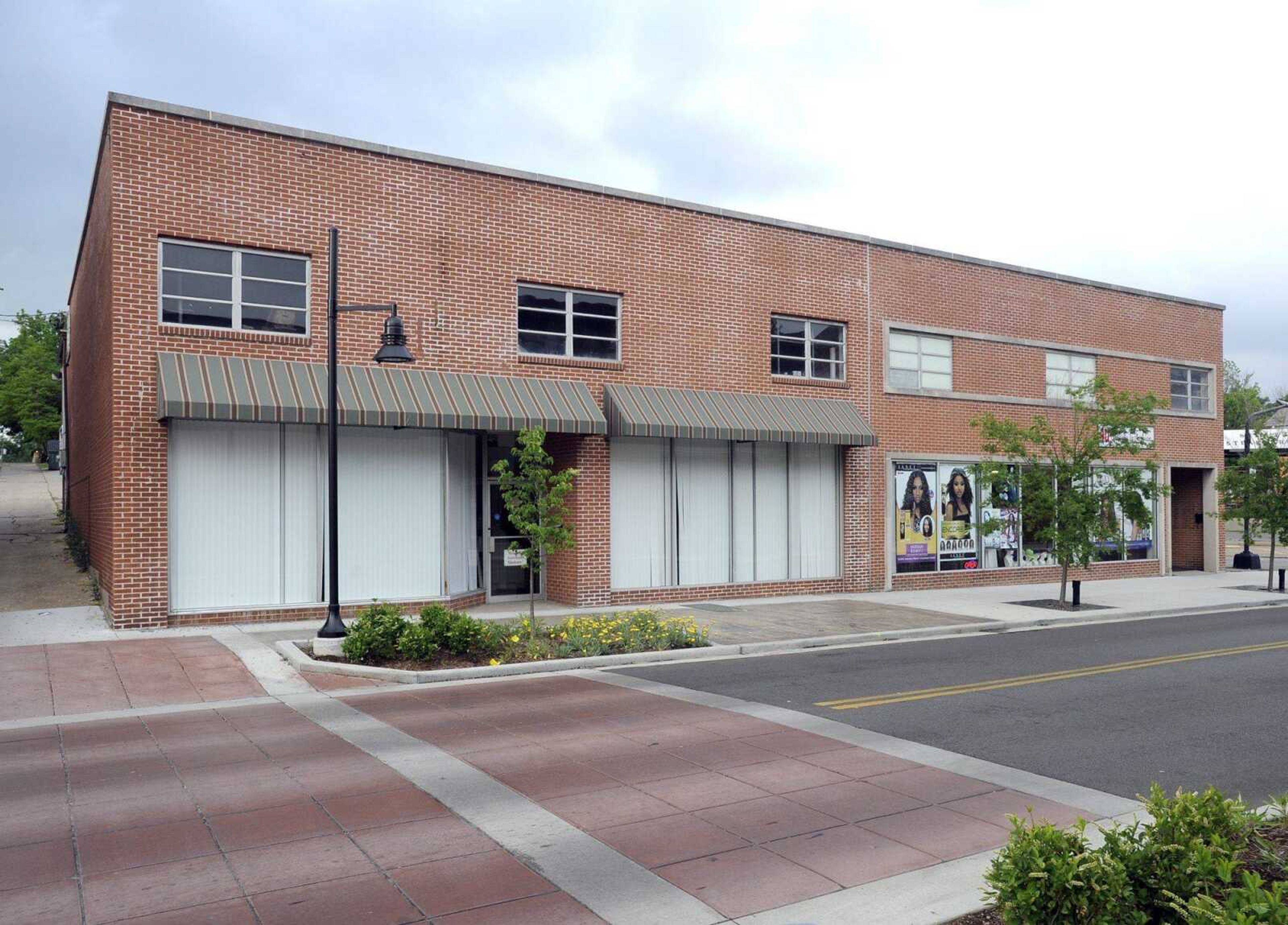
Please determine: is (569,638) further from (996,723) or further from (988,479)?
(988,479)

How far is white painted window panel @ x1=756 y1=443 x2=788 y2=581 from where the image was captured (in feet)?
72.7

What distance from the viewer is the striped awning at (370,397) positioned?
1552cm

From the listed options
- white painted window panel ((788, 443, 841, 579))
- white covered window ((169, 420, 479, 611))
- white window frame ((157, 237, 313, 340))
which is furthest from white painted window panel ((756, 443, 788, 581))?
white window frame ((157, 237, 313, 340))

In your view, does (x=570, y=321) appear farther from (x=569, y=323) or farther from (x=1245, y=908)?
(x=1245, y=908)

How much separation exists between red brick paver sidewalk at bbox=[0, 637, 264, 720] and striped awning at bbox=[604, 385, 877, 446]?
8.52 meters

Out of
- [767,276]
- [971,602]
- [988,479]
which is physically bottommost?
[971,602]

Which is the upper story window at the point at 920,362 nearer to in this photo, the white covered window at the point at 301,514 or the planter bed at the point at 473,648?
the white covered window at the point at 301,514

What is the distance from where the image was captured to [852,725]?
1002cm

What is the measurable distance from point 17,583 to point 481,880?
18.6 meters

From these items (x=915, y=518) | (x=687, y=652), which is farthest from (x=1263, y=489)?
(x=687, y=652)

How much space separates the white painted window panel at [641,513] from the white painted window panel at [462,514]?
266cm

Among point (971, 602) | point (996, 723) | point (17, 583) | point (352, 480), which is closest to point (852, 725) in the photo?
point (996, 723)

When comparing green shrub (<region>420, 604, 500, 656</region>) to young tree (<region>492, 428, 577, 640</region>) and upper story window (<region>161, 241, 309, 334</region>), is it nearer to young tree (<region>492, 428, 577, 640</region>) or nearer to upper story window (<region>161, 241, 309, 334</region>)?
young tree (<region>492, 428, 577, 640</region>)

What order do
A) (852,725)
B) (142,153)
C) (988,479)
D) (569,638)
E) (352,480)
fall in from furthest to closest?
(988,479) → (352,480) → (142,153) → (569,638) → (852,725)
